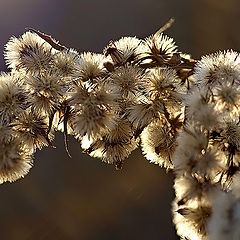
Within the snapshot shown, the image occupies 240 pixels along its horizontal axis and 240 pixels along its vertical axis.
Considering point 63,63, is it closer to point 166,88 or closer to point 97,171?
point 166,88

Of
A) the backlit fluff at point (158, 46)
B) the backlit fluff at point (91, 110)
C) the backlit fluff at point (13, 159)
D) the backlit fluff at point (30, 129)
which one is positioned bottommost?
the backlit fluff at point (13, 159)

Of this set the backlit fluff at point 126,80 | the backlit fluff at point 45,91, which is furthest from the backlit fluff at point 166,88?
the backlit fluff at point 45,91

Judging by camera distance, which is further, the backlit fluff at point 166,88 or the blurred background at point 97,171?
the blurred background at point 97,171

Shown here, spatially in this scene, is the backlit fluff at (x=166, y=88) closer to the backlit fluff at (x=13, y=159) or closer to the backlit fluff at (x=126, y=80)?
the backlit fluff at (x=126, y=80)

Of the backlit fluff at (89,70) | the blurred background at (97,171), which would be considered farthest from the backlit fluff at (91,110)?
the blurred background at (97,171)

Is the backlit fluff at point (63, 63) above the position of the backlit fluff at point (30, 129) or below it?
above
